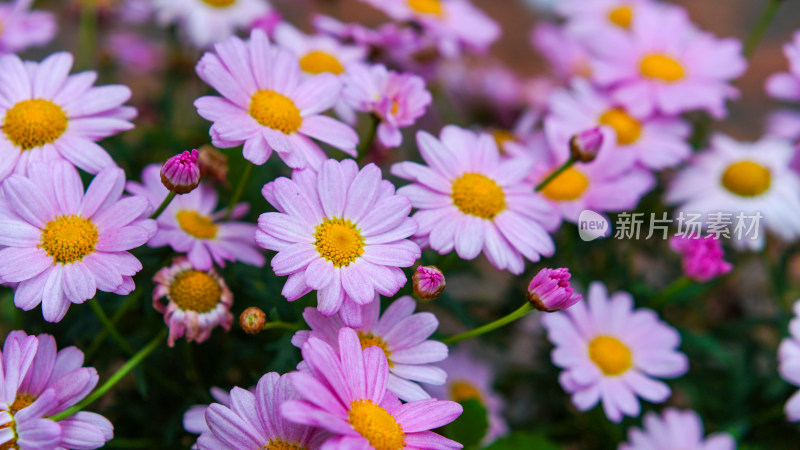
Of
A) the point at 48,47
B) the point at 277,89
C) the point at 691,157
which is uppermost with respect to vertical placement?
the point at 691,157

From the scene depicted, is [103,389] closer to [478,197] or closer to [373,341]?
[373,341]

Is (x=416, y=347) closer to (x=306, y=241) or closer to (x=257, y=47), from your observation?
(x=306, y=241)

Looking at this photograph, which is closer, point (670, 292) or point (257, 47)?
point (257, 47)

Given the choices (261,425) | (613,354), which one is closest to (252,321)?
(261,425)

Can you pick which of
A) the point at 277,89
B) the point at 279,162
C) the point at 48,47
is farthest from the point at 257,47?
the point at 48,47

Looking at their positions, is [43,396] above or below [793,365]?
below

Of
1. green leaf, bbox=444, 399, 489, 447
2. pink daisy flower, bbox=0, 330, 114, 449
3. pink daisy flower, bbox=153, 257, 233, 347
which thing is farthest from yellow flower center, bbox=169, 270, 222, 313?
green leaf, bbox=444, 399, 489, 447
